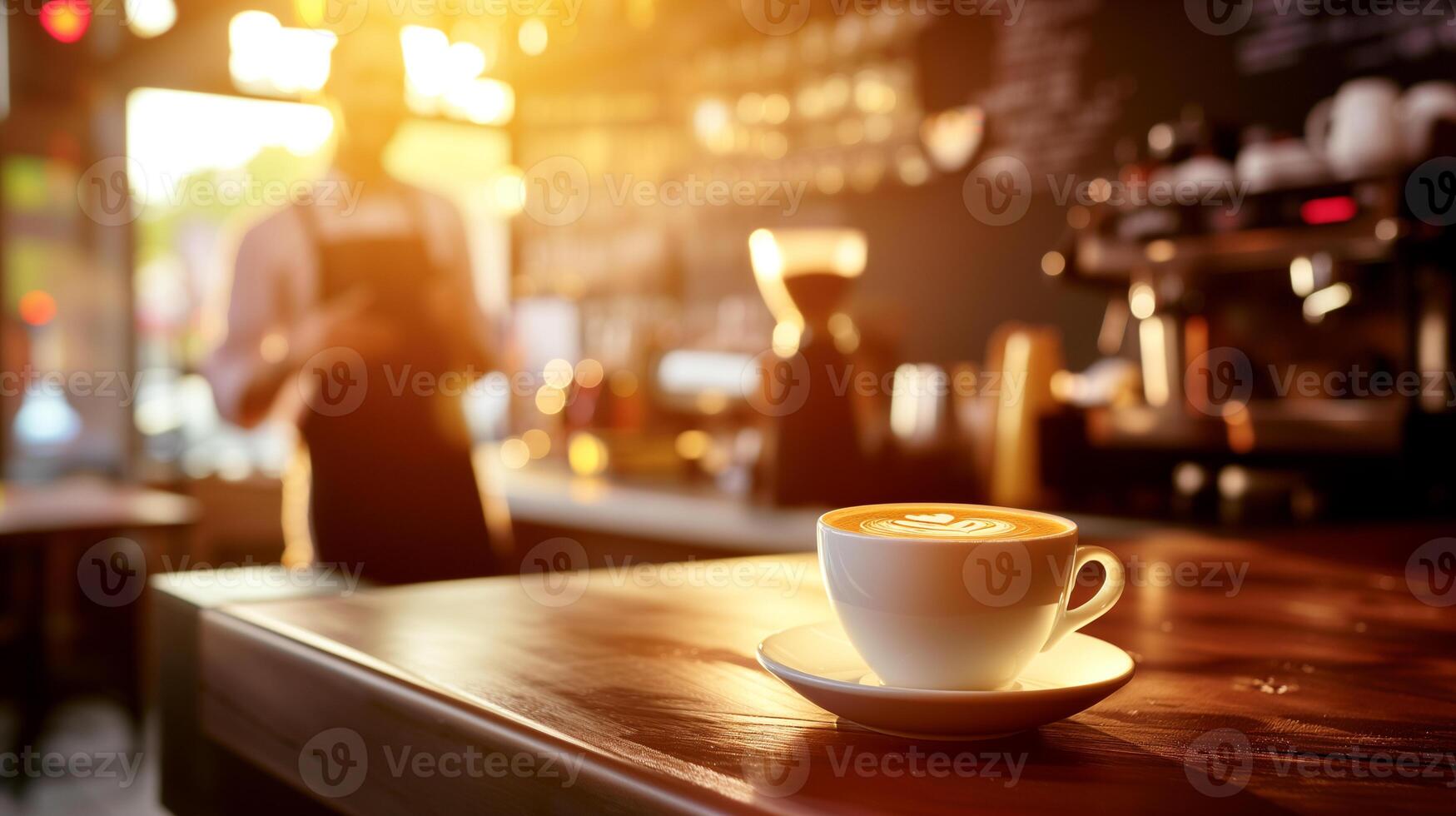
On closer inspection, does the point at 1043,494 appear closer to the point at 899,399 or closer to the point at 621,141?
the point at 899,399

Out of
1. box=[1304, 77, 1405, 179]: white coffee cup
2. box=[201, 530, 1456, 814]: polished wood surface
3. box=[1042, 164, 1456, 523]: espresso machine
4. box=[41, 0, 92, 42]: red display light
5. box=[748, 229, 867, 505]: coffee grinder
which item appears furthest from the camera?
box=[41, 0, 92, 42]: red display light

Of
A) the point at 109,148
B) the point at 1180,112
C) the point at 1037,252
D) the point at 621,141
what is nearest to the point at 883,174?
the point at 1037,252

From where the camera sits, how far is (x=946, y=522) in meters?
0.51

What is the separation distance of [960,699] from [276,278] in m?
1.95

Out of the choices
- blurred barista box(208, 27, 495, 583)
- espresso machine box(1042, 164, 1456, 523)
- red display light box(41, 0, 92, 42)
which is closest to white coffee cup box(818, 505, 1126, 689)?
espresso machine box(1042, 164, 1456, 523)

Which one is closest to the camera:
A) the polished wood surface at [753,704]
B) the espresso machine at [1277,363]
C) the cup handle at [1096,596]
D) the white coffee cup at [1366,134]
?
the polished wood surface at [753,704]

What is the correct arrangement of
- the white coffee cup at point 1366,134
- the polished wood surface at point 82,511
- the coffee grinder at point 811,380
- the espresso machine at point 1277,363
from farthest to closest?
the polished wood surface at point 82,511, the coffee grinder at point 811,380, the white coffee cup at point 1366,134, the espresso machine at point 1277,363

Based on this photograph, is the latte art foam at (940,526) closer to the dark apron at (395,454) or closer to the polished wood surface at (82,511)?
the dark apron at (395,454)

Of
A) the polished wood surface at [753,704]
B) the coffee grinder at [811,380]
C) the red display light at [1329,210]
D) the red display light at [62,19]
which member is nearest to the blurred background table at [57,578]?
the red display light at [62,19]

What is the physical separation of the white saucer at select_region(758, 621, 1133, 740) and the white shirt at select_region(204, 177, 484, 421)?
182 centimetres

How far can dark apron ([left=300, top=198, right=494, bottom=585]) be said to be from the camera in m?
2.12

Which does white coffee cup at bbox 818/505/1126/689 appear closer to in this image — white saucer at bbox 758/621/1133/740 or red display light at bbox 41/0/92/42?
white saucer at bbox 758/621/1133/740

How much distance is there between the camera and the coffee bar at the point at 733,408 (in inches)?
18.8

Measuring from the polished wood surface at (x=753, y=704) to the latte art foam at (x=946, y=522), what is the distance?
0.27 ft
